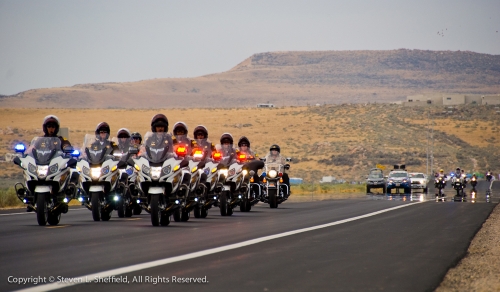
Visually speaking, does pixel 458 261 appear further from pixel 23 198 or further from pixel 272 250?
pixel 23 198

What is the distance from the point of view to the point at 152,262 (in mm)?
12766

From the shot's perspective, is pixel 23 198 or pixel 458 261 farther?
pixel 23 198

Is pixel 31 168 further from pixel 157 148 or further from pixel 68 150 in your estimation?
pixel 157 148

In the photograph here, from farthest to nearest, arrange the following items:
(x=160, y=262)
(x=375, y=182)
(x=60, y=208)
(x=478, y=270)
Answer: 1. (x=375, y=182)
2. (x=60, y=208)
3. (x=478, y=270)
4. (x=160, y=262)

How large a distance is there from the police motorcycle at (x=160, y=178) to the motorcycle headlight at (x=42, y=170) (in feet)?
6.84

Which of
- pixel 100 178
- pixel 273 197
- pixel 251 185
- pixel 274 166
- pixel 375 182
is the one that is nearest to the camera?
pixel 100 178

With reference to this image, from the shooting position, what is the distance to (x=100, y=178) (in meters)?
21.8

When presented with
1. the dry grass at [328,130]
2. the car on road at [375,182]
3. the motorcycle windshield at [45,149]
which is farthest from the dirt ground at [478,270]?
the dry grass at [328,130]

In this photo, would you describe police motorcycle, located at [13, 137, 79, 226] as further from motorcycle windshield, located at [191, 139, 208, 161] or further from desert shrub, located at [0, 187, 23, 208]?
desert shrub, located at [0, 187, 23, 208]

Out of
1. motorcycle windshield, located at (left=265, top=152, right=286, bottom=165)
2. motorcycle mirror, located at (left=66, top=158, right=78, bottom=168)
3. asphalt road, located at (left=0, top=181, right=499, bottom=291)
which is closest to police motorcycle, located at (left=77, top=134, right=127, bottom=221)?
asphalt road, located at (left=0, top=181, right=499, bottom=291)

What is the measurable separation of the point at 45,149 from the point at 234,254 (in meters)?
8.03

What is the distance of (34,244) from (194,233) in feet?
12.8

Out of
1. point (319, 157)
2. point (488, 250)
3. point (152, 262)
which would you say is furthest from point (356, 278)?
point (319, 157)

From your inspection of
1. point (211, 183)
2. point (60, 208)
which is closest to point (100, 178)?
point (60, 208)
